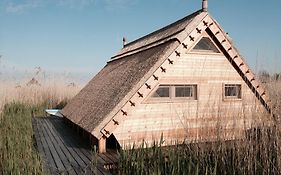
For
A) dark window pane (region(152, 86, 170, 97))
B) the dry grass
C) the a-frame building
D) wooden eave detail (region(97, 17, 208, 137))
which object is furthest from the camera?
the dry grass

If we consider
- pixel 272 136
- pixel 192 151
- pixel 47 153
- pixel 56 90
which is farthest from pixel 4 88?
pixel 272 136

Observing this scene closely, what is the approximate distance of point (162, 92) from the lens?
22.4 feet

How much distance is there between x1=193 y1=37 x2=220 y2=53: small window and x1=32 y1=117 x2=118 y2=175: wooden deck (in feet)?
10.6

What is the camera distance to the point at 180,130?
6.90 metres

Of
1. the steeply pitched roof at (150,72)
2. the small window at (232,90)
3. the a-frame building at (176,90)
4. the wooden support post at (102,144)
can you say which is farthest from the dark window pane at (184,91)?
the wooden support post at (102,144)

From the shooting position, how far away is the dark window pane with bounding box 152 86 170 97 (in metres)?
6.73

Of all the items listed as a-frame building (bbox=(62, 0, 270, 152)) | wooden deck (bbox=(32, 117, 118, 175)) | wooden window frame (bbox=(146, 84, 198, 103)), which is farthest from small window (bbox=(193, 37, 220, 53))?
wooden deck (bbox=(32, 117, 118, 175))

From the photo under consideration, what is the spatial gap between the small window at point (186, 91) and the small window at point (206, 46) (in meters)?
0.93

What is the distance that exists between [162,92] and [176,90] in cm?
39

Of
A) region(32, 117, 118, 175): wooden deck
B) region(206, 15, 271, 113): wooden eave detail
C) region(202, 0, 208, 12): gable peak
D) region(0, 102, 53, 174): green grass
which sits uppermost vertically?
region(202, 0, 208, 12): gable peak

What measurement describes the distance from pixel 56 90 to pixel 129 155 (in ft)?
40.4

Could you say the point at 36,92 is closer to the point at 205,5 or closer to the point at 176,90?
the point at 176,90

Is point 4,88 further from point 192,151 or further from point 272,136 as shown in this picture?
point 272,136

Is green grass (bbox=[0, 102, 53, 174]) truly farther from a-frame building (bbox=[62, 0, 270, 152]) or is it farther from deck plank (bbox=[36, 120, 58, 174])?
a-frame building (bbox=[62, 0, 270, 152])
